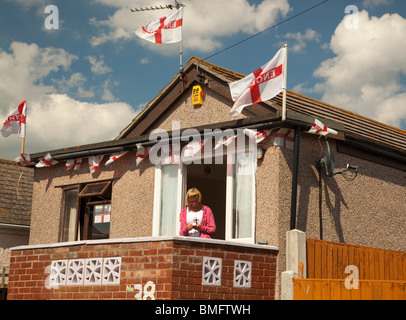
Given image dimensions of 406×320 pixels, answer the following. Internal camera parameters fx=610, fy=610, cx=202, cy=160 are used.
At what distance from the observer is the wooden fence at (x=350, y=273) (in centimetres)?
818

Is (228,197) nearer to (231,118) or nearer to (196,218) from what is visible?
(196,218)

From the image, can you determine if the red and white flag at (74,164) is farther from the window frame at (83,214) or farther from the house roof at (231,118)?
the window frame at (83,214)

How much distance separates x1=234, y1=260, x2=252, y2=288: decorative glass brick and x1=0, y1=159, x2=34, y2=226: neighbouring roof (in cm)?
1077

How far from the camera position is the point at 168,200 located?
35.3 ft

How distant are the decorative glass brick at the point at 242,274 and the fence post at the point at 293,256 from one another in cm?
55

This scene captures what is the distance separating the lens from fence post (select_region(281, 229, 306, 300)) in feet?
28.7

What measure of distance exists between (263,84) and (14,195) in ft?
38.5

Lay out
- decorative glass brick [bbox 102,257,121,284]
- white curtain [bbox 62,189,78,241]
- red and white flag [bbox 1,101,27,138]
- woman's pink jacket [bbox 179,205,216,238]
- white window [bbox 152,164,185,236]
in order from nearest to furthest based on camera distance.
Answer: decorative glass brick [bbox 102,257,121,284]
woman's pink jacket [bbox 179,205,216,238]
white window [bbox 152,164,185,236]
white curtain [bbox 62,189,78,241]
red and white flag [bbox 1,101,27,138]

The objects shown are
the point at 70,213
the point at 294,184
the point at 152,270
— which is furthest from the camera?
the point at 70,213

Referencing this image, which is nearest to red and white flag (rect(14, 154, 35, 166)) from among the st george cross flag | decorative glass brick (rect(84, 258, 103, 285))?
the st george cross flag

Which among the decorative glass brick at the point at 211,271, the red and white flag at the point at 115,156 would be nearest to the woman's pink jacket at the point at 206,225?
the decorative glass brick at the point at 211,271

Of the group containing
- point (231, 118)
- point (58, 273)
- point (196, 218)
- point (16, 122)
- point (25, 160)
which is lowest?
point (58, 273)

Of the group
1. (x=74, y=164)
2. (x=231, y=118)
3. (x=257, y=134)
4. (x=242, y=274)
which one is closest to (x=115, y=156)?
(x=74, y=164)

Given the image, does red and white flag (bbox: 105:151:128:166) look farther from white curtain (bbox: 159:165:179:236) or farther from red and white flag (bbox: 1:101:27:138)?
red and white flag (bbox: 1:101:27:138)
